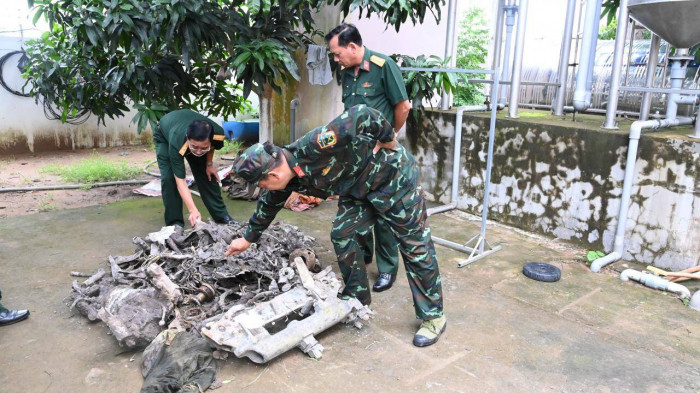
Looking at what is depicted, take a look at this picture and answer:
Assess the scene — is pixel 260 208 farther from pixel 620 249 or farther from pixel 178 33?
pixel 620 249

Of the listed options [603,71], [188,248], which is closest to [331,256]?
[188,248]

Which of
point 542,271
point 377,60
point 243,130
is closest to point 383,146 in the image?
point 377,60

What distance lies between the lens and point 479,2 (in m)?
12.5

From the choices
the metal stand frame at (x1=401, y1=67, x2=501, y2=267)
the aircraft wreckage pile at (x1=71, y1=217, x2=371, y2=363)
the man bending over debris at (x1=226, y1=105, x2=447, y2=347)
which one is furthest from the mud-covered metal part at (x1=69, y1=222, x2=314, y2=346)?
the metal stand frame at (x1=401, y1=67, x2=501, y2=267)

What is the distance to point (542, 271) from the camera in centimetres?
378

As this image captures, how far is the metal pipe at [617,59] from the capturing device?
412 cm

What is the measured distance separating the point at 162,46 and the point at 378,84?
2.65 meters

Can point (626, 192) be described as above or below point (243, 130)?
above

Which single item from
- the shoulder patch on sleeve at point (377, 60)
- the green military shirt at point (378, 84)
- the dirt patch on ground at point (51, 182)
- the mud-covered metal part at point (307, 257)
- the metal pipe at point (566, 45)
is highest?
the metal pipe at point (566, 45)

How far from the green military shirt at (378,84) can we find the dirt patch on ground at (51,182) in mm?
3596

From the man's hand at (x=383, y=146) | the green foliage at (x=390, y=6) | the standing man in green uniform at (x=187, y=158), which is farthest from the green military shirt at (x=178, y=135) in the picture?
the man's hand at (x=383, y=146)

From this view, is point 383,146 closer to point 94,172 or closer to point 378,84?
point 378,84

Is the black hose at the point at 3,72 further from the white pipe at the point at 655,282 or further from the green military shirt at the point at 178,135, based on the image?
the white pipe at the point at 655,282

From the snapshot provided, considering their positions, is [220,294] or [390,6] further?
[390,6]
